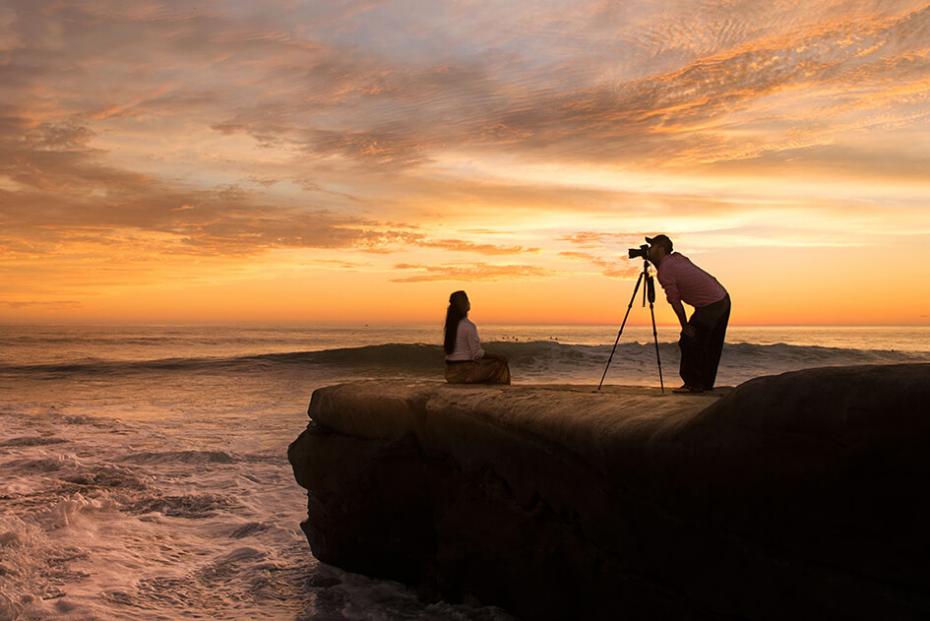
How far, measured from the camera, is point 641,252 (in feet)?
24.9

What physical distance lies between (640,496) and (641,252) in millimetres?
3988

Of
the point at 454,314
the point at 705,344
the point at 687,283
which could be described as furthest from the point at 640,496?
the point at 454,314

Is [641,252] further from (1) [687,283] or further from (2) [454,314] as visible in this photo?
(2) [454,314]

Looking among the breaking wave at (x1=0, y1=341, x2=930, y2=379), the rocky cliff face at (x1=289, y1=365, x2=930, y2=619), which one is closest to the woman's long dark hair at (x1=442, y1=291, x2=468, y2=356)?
the rocky cliff face at (x1=289, y1=365, x2=930, y2=619)

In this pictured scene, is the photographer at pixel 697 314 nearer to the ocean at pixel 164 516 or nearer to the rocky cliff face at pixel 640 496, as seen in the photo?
the rocky cliff face at pixel 640 496

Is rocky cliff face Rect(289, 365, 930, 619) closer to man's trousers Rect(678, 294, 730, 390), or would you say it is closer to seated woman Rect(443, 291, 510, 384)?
seated woman Rect(443, 291, 510, 384)

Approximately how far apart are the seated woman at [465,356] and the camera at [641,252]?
184cm

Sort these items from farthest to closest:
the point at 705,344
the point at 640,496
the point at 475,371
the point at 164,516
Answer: the point at 164,516 → the point at 475,371 → the point at 705,344 → the point at 640,496

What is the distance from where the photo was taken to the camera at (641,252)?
7.57 meters

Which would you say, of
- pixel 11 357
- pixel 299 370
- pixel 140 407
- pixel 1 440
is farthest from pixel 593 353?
pixel 11 357

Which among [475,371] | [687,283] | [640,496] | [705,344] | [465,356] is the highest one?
[687,283]

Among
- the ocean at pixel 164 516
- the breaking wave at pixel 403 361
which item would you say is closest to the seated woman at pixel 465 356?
the ocean at pixel 164 516

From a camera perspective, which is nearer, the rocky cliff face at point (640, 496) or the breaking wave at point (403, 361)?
the rocky cliff face at point (640, 496)

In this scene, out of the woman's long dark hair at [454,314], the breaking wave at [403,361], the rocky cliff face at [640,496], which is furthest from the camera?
the breaking wave at [403,361]
